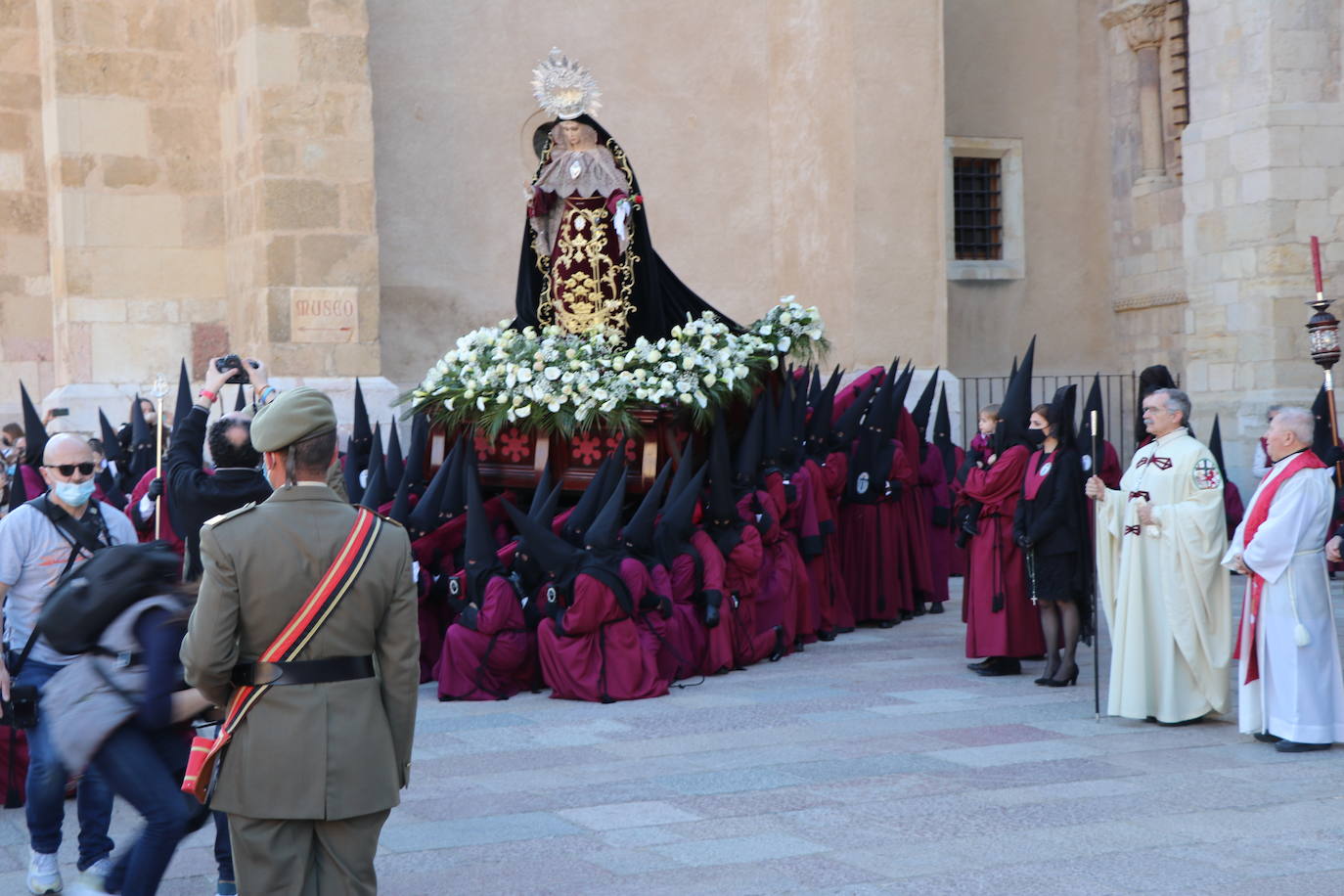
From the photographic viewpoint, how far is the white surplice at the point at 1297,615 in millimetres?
7145

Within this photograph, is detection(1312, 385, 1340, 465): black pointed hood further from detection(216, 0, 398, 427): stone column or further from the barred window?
detection(216, 0, 398, 427): stone column

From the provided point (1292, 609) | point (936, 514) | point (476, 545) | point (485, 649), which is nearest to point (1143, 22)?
point (936, 514)

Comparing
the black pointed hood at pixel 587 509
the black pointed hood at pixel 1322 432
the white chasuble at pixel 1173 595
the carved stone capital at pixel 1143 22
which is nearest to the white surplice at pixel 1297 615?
the white chasuble at pixel 1173 595

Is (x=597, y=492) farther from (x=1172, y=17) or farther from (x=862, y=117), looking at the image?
(x=1172, y=17)

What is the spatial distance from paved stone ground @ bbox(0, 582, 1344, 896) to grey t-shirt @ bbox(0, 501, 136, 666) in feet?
2.86

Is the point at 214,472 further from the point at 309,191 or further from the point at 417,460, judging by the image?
the point at 309,191

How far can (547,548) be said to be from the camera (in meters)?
8.48

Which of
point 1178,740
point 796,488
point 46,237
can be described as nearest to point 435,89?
point 46,237

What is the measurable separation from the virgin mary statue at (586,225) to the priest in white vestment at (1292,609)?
447cm

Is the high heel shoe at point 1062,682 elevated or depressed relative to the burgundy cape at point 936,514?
depressed

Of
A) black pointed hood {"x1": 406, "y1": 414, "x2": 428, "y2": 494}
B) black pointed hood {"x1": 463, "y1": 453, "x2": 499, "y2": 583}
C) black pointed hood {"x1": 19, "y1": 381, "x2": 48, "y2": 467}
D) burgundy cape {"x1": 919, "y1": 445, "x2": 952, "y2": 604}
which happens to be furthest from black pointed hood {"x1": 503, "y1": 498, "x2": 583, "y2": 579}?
burgundy cape {"x1": 919, "y1": 445, "x2": 952, "y2": 604}

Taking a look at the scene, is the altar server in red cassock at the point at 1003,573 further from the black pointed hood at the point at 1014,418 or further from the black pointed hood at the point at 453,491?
the black pointed hood at the point at 453,491

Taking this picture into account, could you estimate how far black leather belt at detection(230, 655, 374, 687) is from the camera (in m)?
3.78

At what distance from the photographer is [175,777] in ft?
15.3
